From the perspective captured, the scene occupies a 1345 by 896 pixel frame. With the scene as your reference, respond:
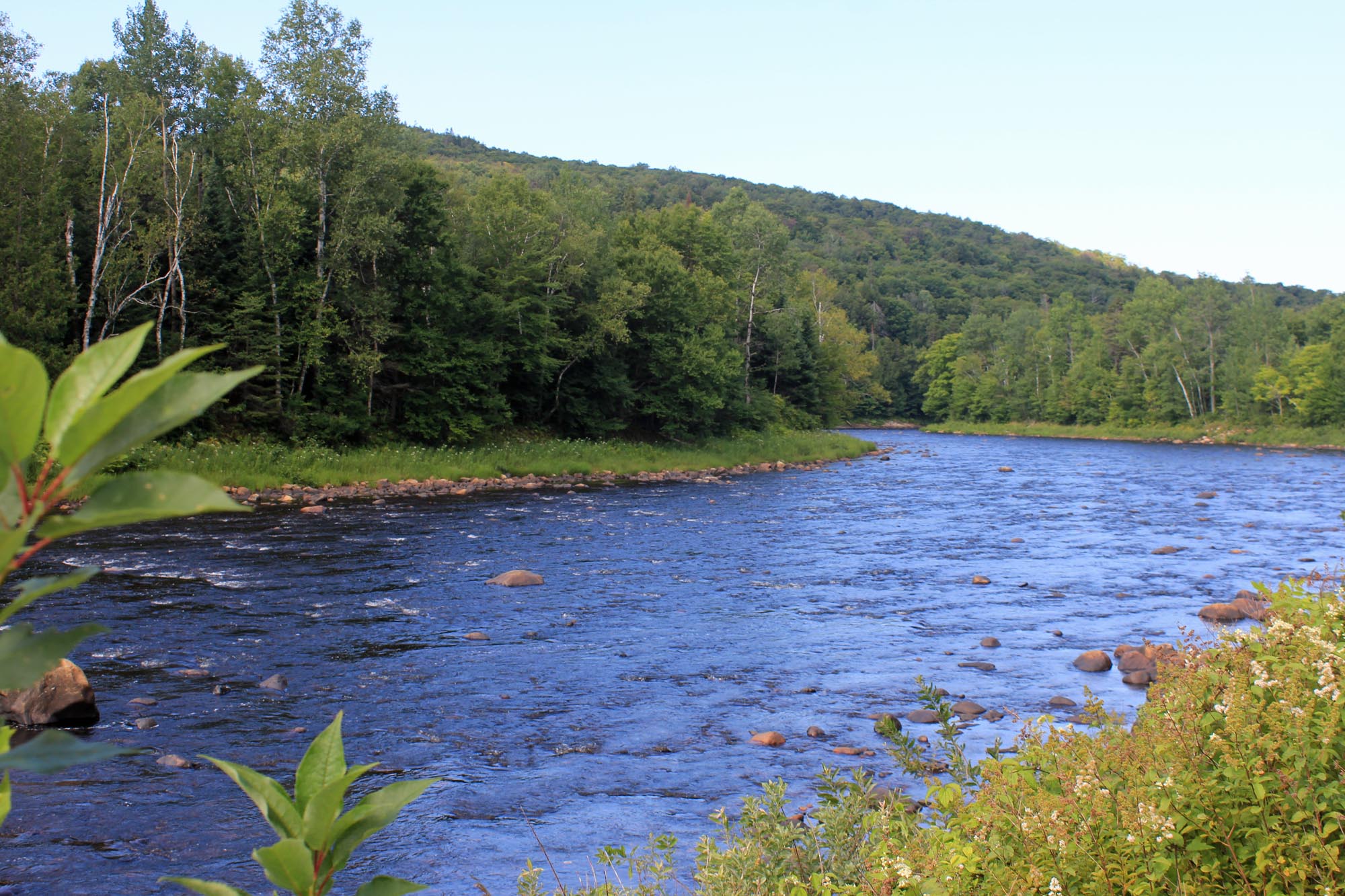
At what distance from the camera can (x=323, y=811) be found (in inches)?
53.9

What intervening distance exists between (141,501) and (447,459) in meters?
33.0

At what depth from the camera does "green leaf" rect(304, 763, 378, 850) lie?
4.47 feet

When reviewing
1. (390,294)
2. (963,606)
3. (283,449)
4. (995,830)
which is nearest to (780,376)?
(390,294)

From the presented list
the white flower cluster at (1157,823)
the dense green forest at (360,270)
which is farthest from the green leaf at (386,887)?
the dense green forest at (360,270)

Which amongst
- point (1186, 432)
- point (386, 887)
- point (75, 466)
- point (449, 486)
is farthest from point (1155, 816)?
point (1186, 432)

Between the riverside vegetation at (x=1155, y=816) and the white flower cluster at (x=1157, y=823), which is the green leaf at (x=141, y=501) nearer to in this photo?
the riverside vegetation at (x=1155, y=816)

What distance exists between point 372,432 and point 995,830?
32945mm

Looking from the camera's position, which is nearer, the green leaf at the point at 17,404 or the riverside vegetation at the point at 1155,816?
the green leaf at the point at 17,404

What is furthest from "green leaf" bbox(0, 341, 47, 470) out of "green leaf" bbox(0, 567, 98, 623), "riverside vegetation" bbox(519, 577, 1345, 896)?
"riverside vegetation" bbox(519, 577, 1345, 896)

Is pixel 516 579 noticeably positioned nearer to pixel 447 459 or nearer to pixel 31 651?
pixel 31 651

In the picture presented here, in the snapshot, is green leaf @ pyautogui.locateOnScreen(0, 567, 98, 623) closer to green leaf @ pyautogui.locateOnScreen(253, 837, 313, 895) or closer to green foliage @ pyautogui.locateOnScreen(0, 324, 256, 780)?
green foliage @ pyautogui.locateOnScreen(0, 324, 256, 780)

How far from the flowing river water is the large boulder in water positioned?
0.41 metres

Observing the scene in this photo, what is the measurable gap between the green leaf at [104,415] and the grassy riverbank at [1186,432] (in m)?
75.7

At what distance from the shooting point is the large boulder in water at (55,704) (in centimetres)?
921
